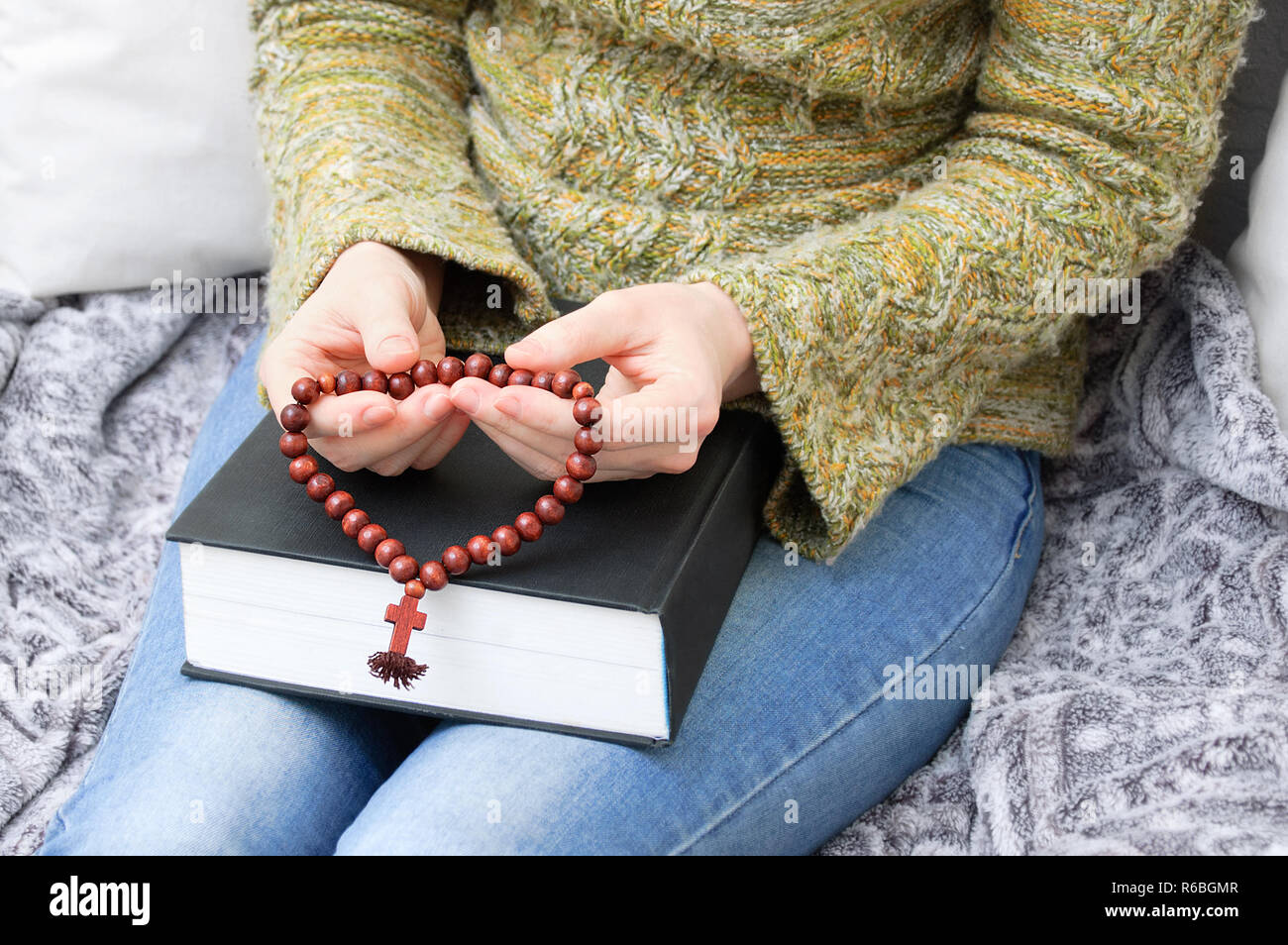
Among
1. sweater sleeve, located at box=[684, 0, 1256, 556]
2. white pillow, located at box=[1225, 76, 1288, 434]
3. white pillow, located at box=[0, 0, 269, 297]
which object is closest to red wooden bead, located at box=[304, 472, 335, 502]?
sweater sleeve, located at box=[684, 0, 1256, 556]

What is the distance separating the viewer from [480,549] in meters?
0.60

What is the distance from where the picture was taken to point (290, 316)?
2.53 feet

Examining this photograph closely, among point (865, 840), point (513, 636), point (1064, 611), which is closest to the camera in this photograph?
point (513, 636)

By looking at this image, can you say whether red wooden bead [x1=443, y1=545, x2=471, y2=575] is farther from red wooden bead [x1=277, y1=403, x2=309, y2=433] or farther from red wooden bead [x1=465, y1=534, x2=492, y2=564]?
red wooden bead [x1=277, y1=403, x2=309, y2=433]

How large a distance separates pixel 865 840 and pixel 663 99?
508 mm

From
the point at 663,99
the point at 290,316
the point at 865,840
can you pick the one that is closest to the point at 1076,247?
the point at 663,99

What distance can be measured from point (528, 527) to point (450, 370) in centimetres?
10

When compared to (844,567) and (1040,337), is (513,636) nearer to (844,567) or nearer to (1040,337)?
(844,567)

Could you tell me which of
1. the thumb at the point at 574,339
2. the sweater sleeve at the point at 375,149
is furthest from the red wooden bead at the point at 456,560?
the sweater sleeve at the point at 375,149

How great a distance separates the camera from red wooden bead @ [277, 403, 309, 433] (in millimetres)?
633

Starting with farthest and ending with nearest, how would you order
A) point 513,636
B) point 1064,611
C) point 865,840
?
point 1064,611, point 865,840, point 513,636

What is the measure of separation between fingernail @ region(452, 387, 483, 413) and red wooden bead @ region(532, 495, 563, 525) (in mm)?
60

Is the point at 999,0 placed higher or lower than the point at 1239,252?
higher

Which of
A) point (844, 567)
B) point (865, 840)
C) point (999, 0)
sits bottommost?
point (865, 840)
